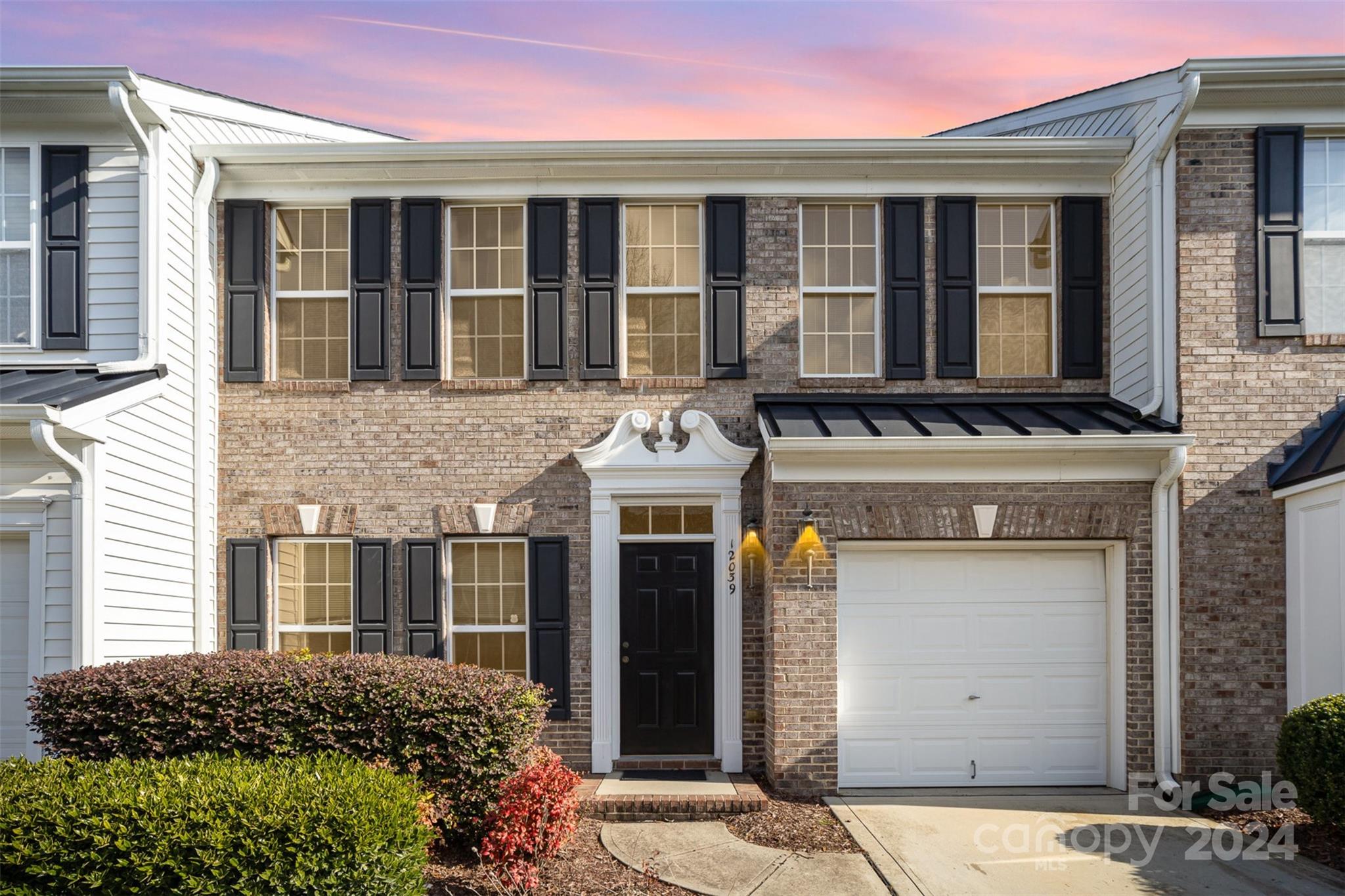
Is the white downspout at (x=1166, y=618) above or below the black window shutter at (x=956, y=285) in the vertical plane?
below

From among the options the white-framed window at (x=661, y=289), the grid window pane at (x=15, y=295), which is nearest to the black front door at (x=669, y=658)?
the white-framed window at (x=661, y=289)

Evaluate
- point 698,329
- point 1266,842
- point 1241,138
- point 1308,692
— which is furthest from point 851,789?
point 1241,138

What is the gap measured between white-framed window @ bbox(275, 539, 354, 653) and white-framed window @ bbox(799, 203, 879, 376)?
4.87 metres

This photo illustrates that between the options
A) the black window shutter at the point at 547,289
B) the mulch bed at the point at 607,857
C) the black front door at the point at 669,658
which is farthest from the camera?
the black window shutter at the point at 547,289

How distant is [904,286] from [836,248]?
0.76 m

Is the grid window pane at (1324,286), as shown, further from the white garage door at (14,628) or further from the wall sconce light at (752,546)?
the white garage door at (14,628)

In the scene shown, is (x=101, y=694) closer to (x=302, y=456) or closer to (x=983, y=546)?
(x=302, y=456)

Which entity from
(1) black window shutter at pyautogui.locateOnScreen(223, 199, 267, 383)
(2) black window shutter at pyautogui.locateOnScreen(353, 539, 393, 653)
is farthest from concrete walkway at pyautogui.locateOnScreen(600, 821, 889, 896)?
(1) black window shutter at pyautogui.locateOnScreen(223, 199, 267, 383)

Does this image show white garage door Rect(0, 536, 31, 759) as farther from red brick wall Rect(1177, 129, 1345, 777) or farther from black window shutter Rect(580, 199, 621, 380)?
red brick wall Rect(1177, 129, 1345, 777)

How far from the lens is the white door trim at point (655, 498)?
9359 mm

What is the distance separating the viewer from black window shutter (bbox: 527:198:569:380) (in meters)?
9.70

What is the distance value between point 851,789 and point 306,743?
4.57 m

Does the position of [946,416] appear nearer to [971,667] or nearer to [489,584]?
[971,667]

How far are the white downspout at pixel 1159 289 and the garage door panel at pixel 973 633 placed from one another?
1993 millimetres
